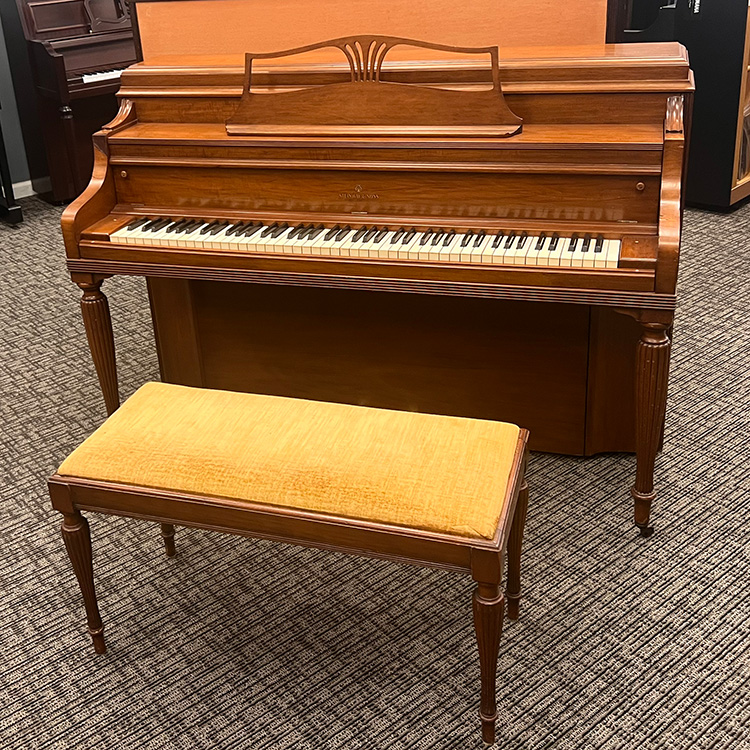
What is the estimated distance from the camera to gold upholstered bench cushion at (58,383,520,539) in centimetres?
183

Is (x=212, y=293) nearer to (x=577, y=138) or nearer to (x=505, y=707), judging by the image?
(x=577, y=138)

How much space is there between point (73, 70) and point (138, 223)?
2720 millimetres

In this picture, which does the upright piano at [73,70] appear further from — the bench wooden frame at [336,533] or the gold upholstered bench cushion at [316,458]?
the bench wooden frame at [336,533]

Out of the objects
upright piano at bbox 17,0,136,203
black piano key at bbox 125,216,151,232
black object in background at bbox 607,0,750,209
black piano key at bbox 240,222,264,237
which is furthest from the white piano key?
upright piano at bbox 17,0,136,203

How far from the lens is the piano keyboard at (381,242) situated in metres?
2.33

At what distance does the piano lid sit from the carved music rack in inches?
117

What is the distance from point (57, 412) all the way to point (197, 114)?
1.21 meters

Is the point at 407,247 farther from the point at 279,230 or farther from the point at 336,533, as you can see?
the point at 336,533

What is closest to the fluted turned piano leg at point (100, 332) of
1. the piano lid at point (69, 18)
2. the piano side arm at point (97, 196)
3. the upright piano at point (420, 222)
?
the upright piano at point (420, 222)

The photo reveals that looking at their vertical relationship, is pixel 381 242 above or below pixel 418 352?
above

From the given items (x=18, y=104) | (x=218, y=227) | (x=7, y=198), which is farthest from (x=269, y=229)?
(x=18, y=104)

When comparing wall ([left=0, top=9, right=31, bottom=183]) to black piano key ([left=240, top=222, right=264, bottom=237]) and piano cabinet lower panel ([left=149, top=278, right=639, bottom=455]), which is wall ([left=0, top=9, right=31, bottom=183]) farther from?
black piano key ([left=240, top=222, right=264, bottom=237])

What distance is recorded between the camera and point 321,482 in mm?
1895

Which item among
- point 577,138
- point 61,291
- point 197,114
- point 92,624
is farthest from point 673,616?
point 61,291
